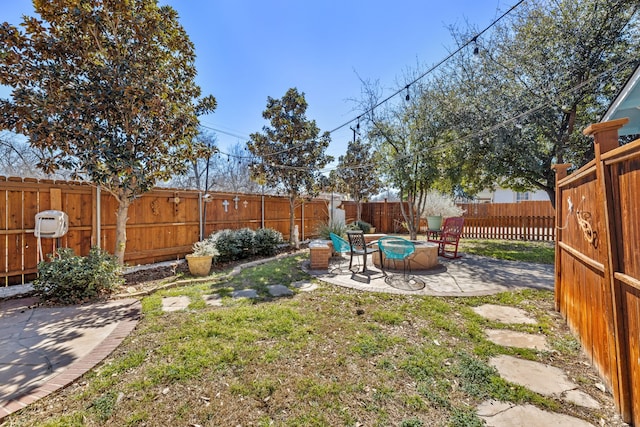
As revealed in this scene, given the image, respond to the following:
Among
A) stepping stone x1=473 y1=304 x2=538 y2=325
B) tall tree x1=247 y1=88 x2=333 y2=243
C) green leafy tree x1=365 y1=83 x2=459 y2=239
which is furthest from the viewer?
green leafy tree x1=365 y1=83 x2=459 y2=239

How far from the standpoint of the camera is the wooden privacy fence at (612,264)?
1652 millimetres

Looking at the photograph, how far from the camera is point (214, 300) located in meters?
3.94

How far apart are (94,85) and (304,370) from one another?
5.16 metres

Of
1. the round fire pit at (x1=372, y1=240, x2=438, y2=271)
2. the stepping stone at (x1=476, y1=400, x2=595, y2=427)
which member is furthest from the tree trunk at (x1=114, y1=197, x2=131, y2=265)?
the stepping stone at (x1=476, y1=400, x2=595, y2=427)

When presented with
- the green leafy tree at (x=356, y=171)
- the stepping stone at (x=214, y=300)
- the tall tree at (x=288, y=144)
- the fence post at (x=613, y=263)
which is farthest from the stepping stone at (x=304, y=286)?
the green leafy tree at (x=356, y=171)

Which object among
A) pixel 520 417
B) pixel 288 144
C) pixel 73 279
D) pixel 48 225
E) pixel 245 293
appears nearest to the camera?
pixel 520 417

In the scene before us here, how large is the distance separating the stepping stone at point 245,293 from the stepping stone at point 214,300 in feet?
0.73

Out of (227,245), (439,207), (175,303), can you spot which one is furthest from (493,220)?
(175,303)

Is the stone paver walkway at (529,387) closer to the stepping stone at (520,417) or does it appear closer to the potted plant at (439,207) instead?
the stepping stone at (520,417)

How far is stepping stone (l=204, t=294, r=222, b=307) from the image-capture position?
3.77 m

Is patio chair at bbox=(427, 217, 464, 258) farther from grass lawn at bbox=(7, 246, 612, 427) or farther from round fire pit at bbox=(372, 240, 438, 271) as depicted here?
grass lawn at bbox=(7, 246, 612, 427)

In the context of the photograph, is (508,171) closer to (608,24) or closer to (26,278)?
(608,24)

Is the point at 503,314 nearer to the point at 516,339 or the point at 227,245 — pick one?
the point at 516,339

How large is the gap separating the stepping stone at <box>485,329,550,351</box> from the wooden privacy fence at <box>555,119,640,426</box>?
0.33 m
